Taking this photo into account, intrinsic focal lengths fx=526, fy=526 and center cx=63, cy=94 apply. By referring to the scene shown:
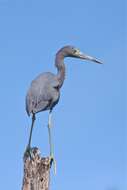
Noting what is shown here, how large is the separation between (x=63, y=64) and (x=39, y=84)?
729 millimetres

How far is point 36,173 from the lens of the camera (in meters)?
6.92

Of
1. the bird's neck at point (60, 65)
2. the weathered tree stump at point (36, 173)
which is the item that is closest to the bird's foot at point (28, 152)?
the weathered tree stump at point (36, 173)

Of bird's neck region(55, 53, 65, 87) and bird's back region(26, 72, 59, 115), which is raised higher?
bird's neck region(55, 53, 65, 87)

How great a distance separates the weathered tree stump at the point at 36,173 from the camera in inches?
272

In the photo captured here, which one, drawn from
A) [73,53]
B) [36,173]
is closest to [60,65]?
[73,53]

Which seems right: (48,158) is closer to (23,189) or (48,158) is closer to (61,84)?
(23,189)

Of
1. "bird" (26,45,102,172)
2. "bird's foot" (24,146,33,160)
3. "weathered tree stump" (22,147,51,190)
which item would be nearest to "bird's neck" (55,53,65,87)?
"bird" (26,45,102,172)

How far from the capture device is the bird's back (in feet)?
24.9

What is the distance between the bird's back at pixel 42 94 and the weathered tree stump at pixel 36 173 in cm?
83

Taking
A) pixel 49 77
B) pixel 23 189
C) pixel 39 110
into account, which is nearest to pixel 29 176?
pixel 23 189

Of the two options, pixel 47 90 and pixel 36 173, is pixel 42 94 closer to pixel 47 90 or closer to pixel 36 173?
pixel 47 90

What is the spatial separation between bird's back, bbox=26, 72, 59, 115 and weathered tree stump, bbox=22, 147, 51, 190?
833 mm

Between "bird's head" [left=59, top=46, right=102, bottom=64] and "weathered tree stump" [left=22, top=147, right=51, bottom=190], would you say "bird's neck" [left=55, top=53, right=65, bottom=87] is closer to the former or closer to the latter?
"bird's head" [left=59, top=46, right=102, bottom=64]

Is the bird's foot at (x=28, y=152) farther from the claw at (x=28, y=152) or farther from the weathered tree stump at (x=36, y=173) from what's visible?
the weathered tree stump at (x=36, y=173)
